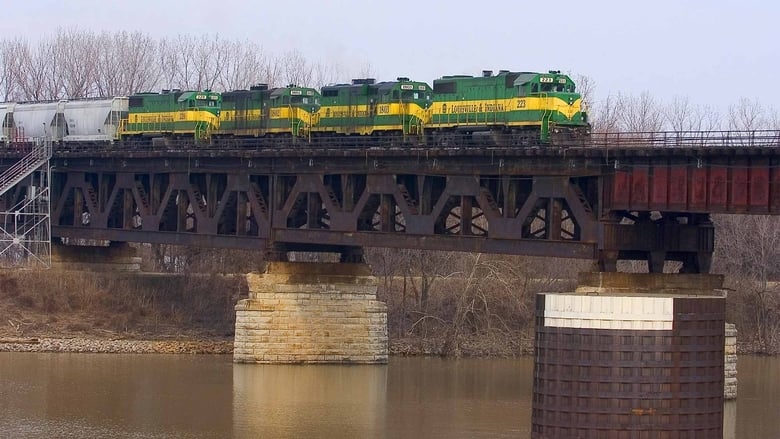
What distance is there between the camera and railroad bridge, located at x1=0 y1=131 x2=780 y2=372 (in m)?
49.8

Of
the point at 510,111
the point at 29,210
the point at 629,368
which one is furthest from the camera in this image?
the point at 29,210

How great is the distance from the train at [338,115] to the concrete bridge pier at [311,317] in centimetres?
609

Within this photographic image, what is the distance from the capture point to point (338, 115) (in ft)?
235

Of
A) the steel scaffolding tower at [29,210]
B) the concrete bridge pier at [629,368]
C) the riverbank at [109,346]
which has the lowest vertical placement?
the riverbank at [109,346]

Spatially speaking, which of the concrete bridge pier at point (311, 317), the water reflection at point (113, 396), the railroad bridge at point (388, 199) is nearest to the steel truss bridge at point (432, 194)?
the railroad bridge at point (388, 199)

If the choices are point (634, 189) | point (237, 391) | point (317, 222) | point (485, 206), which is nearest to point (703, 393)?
point (634, 189)

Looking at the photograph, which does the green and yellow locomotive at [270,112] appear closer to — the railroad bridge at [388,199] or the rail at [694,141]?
the railroad bridge at [388,199]

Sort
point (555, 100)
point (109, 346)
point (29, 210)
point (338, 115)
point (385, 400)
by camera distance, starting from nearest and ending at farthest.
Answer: point (385, 400), point (555, 100), point (338, 115), point (109, 346), point (29, 210)

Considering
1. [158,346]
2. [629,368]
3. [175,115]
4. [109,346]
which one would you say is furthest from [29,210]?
[629,368]

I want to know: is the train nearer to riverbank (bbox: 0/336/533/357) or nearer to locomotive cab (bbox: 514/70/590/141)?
locomotive cab (bbox: 514/70/590/141)

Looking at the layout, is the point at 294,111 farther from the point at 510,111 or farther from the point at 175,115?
the point at 510,111

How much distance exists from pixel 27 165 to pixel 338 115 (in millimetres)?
18631

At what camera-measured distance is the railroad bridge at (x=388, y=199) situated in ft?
163

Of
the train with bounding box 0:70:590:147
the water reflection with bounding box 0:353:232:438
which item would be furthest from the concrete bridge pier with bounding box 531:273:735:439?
the train with bounding box 0:70:590:147
